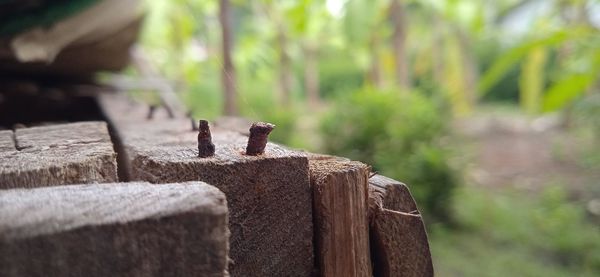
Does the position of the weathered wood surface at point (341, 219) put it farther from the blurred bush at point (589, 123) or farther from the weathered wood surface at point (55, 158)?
the blurred bush at point (589, 123)

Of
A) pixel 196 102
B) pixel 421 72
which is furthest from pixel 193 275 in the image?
pixel 421 72

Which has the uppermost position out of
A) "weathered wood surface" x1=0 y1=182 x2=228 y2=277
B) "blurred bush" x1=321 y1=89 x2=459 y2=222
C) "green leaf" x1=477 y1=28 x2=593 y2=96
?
"green leaf" x1=477 y1=28 x2=593 y2=96

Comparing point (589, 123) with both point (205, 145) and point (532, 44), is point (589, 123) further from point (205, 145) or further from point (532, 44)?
point (205, 145)

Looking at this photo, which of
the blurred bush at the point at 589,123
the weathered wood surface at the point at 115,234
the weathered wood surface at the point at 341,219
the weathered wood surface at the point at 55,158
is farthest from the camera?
the blurred bush at the point at 589,123

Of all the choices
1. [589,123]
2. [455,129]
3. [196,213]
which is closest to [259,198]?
[196,213]

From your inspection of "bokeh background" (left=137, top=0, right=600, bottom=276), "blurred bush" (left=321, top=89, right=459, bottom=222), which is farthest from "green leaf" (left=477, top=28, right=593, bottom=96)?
"blurred bush" (left=321, top=89, right=459, bottom=222)

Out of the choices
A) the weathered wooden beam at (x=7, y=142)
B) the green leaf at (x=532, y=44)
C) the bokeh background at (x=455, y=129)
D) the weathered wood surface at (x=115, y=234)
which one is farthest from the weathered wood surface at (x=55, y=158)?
the green leaf at (x=532, y=44)

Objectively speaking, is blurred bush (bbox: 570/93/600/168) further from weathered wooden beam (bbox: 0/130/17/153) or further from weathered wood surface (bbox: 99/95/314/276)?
weathered wooden beam (bbox: 0/130/17/153)
